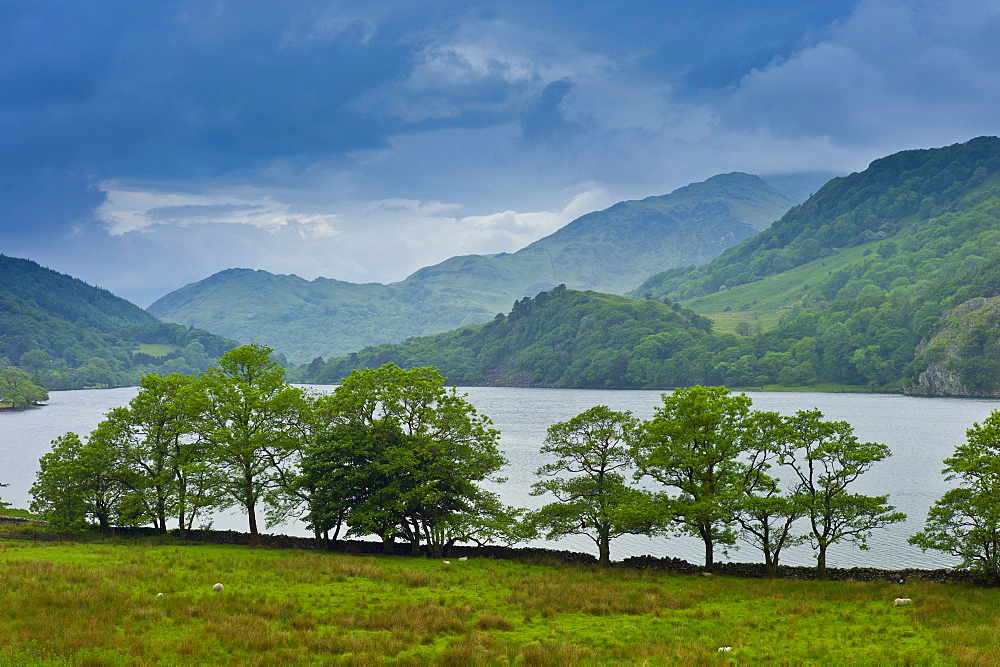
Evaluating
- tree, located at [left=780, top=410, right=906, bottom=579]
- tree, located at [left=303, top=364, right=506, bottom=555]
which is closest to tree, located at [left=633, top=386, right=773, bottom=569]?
tree, located at [left=780, top=410, right=906, bottom=579]

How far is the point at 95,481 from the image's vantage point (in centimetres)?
5203

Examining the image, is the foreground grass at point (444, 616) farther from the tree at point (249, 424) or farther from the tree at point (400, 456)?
the tree at point (249, 424)

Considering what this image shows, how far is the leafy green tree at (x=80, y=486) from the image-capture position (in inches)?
2002

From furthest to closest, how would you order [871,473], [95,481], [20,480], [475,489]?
1. [20,480]
2. [871,473]
3. [95,481]
4. [475,489]

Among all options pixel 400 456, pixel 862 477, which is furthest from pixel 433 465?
pixel 862 477

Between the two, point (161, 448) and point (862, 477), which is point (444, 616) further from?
point (862, 477)

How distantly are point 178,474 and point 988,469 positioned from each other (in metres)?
54.9

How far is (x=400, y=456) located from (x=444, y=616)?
21153 mm

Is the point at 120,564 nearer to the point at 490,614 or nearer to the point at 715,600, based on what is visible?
the point at 490,614

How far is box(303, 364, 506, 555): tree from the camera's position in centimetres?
4697

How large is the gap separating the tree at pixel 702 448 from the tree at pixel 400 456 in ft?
40.2

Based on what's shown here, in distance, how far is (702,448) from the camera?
42.9 metres

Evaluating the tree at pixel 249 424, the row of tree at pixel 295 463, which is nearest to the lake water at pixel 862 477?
the row of tree at pixel 295 463

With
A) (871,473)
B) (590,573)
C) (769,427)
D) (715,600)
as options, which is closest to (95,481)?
(590,573)
